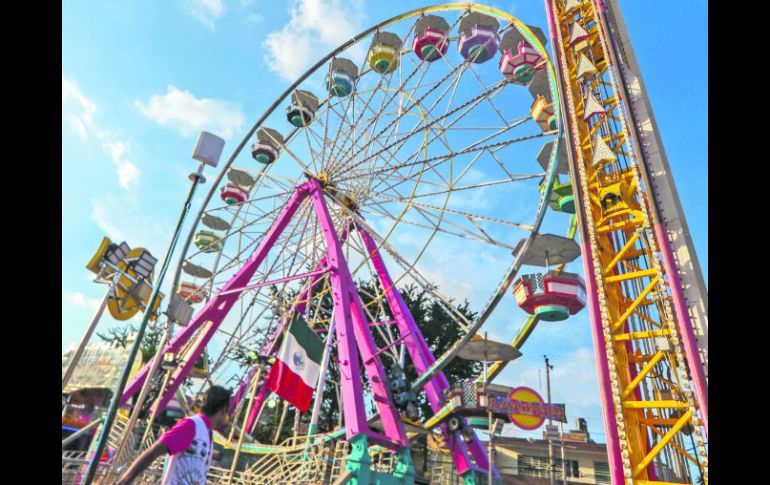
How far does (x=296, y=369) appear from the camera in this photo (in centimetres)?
1044

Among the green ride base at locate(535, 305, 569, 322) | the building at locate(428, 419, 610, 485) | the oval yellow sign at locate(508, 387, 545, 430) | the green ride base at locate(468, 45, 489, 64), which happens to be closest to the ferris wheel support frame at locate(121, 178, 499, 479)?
the oval yellow sign at locate(508, 387, 545, 430)

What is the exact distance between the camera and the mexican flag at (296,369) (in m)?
10.2

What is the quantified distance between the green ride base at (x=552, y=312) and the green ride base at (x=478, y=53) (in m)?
7.99

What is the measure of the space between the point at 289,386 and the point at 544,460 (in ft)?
55.5

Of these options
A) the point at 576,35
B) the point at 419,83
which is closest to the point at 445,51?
the point at 419,83

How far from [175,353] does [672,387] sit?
480 inches

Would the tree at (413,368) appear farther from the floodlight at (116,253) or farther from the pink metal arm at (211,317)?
the floodlight at (116,253)

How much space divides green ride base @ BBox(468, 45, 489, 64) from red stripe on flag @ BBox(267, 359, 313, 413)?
9.95 meters

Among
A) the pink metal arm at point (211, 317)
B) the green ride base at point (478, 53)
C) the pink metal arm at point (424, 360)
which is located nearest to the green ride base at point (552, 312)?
the pink metal arm at point (424, 360)

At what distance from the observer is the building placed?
68.5 feet

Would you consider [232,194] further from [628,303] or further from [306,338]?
[628,303]
